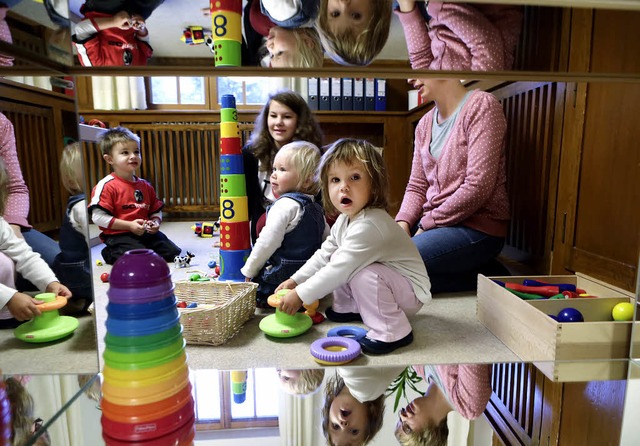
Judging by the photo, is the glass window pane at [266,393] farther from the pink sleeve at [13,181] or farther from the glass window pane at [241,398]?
the pink sleeve at [13,181]

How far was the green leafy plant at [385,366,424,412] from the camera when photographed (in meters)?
0.62

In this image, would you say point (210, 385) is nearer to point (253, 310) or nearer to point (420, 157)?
point (253, 310)

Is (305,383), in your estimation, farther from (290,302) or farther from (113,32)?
(113,32)

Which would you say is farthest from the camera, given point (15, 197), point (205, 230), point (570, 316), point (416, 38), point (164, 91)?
point (164, 91)

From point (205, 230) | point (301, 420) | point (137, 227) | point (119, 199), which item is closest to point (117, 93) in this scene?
point (205, 230)

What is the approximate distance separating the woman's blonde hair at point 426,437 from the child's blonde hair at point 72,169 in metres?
0.59

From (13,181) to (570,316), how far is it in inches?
39.1

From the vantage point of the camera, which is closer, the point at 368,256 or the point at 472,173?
the point at 368,256

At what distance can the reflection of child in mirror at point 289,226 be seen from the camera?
116 cm

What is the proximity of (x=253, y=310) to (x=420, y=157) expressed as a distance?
81cm

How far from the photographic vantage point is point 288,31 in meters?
0.66

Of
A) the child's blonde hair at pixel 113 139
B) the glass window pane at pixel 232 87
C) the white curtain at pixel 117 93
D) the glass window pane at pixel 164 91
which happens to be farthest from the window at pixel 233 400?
the glass window pane at pixel 164 91

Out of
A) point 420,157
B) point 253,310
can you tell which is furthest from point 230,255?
point 420,157

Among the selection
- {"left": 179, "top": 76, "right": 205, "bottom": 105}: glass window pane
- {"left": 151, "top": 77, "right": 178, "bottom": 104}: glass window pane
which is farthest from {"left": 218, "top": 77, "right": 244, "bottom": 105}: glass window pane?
{"left": 151, "top": 77, "right": 178, "bottom": 104}: glass window pane
